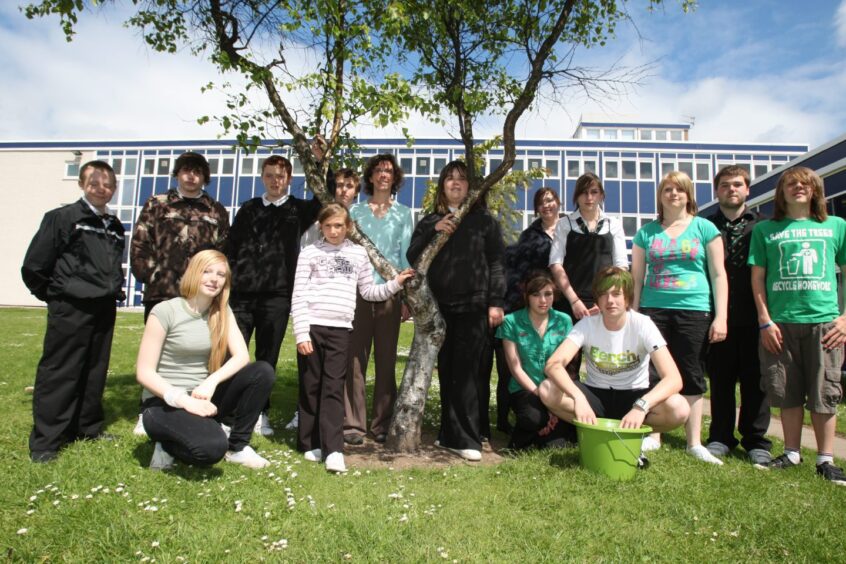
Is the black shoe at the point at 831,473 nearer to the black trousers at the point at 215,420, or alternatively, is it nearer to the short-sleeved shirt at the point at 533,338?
the short-sleeved shirt at the point at 533,338

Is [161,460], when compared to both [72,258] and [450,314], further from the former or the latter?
[450,314]

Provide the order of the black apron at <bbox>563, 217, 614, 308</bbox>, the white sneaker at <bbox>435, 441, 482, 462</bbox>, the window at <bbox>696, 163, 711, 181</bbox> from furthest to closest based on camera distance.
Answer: the window at <bbox>696, 163, 711, 181</bbox> → the black apron at <bbox>563, 217, 614, 308</bbox> → the white sneaker at <bbox>435, 441, 482, 462</bbox>

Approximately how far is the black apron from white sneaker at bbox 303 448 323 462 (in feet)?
9.23

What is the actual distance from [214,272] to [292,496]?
1805 millimetres

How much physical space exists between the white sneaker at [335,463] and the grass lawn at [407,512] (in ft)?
0.28

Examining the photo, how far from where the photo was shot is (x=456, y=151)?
3666cm

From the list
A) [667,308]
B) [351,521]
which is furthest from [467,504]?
[667,308]

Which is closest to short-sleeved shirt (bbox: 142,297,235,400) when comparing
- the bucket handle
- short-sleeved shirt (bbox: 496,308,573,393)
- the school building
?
short-sleeved shirt (bbox: 496,308,573,393)

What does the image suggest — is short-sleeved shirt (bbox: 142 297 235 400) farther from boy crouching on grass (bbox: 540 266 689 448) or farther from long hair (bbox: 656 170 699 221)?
long hair (bbox: 656 170 699 221)

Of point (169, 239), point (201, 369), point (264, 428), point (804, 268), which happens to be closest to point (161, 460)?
point (201, 369)

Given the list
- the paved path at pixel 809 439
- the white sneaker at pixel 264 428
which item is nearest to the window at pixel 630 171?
the paved path at pixel 809 439

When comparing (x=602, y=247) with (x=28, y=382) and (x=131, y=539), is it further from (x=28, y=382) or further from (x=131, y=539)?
(x=28, y=382)

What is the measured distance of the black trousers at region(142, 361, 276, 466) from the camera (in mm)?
3723

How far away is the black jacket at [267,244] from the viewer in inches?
201
